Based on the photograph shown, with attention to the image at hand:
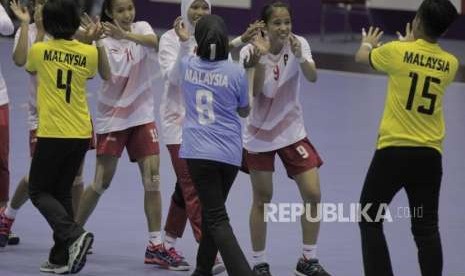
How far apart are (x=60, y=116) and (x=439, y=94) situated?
2.37 m

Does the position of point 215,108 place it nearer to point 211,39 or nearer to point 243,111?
point 243,111

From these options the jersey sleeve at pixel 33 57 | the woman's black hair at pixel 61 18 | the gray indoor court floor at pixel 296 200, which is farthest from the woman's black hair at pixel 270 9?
the gray indoor court floor at pixel 296 200

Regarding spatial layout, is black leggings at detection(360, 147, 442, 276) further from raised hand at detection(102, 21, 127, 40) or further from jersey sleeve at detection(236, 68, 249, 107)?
raised hand at detection(102, 21, 127, 40)

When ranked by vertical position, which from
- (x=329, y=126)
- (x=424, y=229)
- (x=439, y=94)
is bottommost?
(x=329, y=126)

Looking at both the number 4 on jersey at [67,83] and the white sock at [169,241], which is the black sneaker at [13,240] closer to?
the white sock at [169,241]

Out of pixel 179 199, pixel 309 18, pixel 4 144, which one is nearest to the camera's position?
pixel 179 199

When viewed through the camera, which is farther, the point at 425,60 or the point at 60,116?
the point at 60,116

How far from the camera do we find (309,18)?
20.8 m

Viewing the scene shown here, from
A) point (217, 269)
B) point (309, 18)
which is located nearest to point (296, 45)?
point (217, 269)

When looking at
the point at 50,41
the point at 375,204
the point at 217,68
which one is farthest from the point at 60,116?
the point at 375,204

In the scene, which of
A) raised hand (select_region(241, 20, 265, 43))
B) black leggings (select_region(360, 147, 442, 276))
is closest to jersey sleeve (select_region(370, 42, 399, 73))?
black leggings (select_region(360, 147, 442, 276))

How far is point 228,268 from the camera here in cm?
726

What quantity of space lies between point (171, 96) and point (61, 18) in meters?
0.95

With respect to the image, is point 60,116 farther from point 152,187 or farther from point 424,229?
point 424,229
